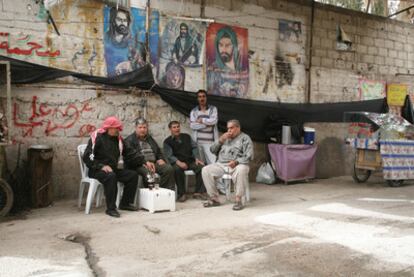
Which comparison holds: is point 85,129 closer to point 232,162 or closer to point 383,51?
point 232,162

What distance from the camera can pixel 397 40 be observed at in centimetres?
1227

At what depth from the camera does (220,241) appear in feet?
15.9

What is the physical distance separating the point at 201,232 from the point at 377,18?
8933mm

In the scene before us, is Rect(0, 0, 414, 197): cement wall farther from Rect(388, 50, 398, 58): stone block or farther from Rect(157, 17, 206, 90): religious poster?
Rect(157, 17, 206, 90): religious poster

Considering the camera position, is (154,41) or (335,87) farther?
(335,87)

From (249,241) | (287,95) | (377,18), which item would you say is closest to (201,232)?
(249,241)

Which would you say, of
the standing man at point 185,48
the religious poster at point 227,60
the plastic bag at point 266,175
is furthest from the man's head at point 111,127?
the plastic bag at point 266,175

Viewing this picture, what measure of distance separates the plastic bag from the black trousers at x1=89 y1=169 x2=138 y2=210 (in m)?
3.47

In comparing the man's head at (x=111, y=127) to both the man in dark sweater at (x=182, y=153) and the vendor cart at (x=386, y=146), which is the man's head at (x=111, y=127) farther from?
the vendor cart at (x=386, y=146)

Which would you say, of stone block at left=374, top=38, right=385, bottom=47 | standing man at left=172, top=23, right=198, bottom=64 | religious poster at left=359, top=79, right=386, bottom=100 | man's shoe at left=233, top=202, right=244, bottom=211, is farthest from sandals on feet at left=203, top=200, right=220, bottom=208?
stone block at left=374, top=38, right=385, bottom=47

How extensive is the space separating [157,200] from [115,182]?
2.05ft

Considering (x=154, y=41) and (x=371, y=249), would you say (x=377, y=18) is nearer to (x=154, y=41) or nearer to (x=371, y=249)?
(x=154, y=41)

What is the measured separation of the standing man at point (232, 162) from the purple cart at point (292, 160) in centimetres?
235

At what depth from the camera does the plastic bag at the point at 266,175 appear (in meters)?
9.27
